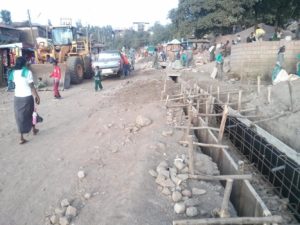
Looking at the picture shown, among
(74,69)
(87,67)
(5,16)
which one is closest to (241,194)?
(74,69)

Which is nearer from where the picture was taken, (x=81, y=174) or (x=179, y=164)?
(x=81, y=174)

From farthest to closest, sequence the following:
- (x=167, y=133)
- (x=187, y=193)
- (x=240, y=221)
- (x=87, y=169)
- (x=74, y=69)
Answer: (x=74, y=69) < (x=167, y=133) < (x=87, y=169) < (x=187, y=193) < (x=240, y=221)

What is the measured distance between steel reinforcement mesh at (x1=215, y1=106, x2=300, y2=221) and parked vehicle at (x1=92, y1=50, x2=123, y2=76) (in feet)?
29.9

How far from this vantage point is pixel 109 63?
15.5 m

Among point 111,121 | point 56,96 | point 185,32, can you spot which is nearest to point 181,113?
point 111,121

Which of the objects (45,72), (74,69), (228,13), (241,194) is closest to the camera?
(241,194)

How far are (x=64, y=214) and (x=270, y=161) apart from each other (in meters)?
3.78

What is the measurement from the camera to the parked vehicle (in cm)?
1534

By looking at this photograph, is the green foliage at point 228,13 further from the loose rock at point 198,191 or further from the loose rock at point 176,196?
the loose rock at point 176,196

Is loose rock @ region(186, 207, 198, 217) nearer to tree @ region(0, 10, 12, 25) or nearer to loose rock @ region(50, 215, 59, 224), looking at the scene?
loose rock @ region(50, 215, 59, 224)

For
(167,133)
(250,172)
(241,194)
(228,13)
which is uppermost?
(228,13)

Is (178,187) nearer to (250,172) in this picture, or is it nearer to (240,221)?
(240,221)

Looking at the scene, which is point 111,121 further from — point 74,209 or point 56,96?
point 56,96

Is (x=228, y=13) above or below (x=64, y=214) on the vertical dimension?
Result: above
